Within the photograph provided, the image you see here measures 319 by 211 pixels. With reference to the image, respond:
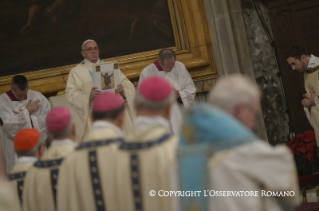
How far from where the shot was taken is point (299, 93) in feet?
33.7

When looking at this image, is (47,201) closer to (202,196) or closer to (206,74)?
(202,196)

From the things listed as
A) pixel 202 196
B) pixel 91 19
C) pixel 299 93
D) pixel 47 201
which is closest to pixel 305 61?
pixel 299 93

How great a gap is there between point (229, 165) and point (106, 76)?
5.37 meters

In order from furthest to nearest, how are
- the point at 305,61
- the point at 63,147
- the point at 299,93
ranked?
the point at 299,93 → the point at 305,61 → the point at 63,147

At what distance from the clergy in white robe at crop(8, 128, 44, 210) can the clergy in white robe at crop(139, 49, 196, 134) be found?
167 inches

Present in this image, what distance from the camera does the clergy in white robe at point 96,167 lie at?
3.62m

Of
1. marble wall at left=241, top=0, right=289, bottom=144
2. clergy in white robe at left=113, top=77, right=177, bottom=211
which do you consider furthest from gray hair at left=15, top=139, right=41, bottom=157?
marble wall at left=241, top=0, right=289, bottom=144

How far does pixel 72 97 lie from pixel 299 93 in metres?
4.40

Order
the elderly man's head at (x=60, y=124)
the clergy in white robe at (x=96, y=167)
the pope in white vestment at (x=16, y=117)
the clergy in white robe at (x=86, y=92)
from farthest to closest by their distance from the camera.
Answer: the pope in white vestment at (x=16, y=117) < the clergy in white robe at (x=86, y=92) < the elderly man's head at (x=60, y=124) < the clergy in white robe at (x=96, y=167)

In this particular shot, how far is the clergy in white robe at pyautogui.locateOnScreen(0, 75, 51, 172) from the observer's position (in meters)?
8.82

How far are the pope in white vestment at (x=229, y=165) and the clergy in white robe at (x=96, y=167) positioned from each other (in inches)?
32.8

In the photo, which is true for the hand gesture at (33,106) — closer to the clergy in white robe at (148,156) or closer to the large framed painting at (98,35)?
the large framed painting at (98,35)

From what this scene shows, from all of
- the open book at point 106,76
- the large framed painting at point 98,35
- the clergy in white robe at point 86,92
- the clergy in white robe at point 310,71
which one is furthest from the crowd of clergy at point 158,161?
the large framed painting at point 98,35

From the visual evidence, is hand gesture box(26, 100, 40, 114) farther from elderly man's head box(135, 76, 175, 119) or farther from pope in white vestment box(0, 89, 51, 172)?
elderly man's head box(135, 76, 175, 119)
